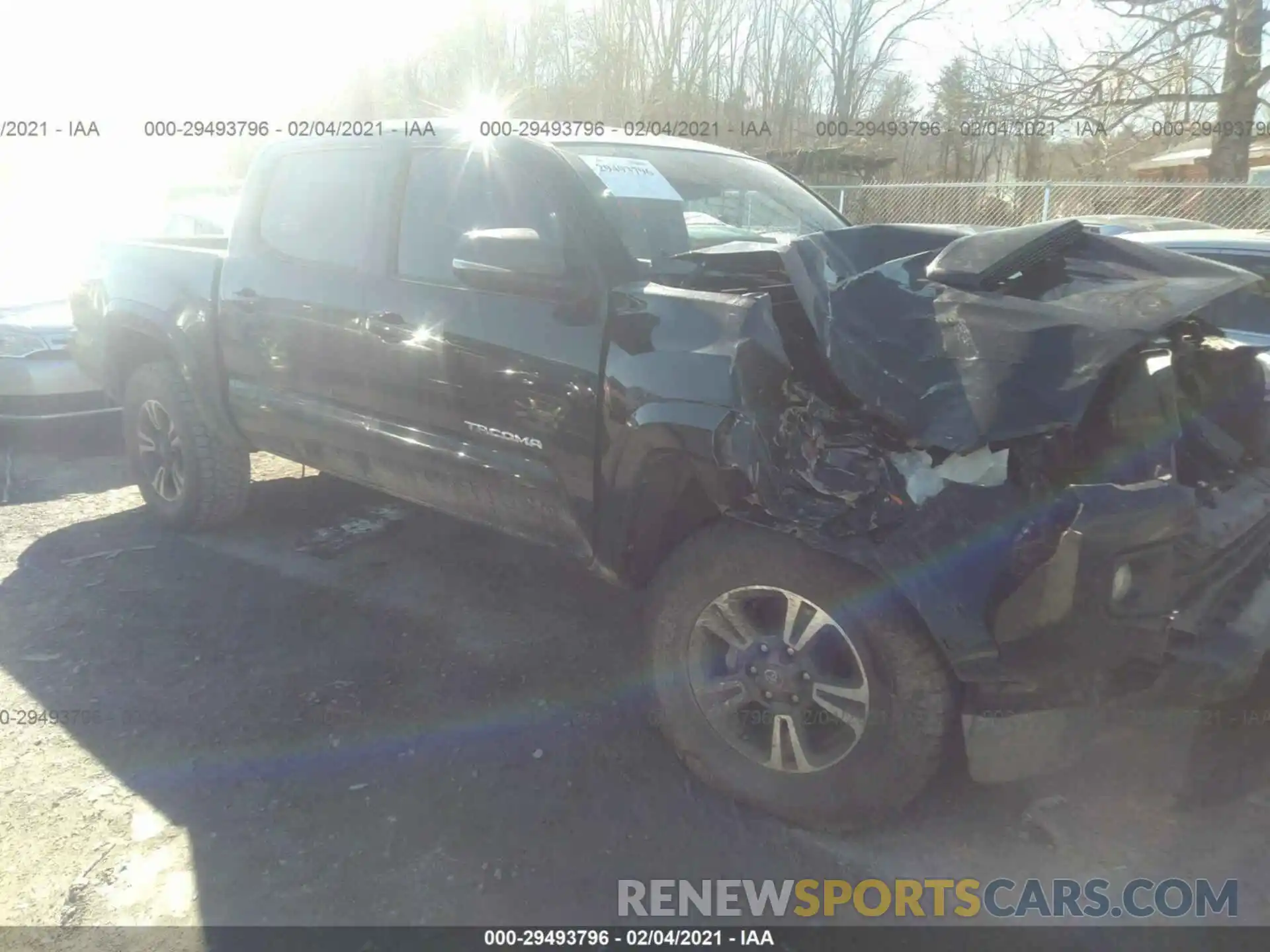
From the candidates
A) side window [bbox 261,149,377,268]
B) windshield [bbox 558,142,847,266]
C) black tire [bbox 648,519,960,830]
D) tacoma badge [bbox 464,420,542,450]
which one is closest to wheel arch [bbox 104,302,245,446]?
side window [bbox 261,149,377,268]

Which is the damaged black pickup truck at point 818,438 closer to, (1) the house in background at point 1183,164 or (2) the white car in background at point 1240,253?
(2) the white car in background at point 1240,253

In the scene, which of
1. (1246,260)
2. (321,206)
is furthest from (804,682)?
(1246,260)

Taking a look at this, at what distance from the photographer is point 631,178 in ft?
11.2

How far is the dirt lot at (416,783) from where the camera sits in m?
2.54

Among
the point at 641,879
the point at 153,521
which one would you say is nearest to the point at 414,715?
the point at 641,879

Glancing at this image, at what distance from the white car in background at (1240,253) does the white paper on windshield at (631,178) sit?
5.98 feet

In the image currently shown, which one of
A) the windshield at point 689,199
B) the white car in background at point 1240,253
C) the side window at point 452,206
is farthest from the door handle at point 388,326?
the white car in background at point 1240,253

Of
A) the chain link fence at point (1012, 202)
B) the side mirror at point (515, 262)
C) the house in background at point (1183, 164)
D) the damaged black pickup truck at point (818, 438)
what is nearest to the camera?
the damaged black pickup truck at point (818, 438)

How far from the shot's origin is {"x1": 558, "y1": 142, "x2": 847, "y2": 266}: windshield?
3.26 m

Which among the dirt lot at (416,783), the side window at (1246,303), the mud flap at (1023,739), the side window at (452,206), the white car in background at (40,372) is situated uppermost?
the side window at (452,206)

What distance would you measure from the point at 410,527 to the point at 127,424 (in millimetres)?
1596

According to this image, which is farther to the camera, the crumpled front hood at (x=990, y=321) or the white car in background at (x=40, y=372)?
the white car in background at (x=40, y=372)

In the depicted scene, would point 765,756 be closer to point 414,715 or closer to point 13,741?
point 414,715

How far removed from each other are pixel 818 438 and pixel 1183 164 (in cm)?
2975
